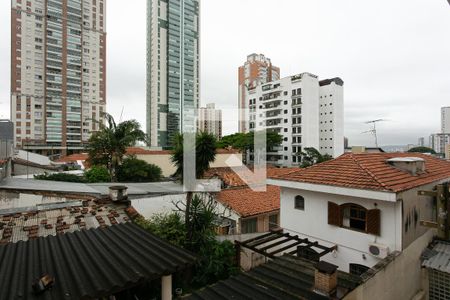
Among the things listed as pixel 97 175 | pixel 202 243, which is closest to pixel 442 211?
pixel 202 243

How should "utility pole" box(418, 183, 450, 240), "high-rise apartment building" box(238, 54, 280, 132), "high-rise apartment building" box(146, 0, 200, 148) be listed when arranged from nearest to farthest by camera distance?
"utility pole" box(418, 183, 450, 240)
"high-rise apartment building" box(146, 0, 200, 148)
"high-rise apartment building" box(238, 54, 280, 132)

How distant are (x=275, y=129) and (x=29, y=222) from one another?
5847cm

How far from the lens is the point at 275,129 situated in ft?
203

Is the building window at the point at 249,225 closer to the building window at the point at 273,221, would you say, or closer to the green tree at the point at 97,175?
the building window at the point at 273,221

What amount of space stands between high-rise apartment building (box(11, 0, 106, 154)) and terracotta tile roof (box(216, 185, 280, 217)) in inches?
1998

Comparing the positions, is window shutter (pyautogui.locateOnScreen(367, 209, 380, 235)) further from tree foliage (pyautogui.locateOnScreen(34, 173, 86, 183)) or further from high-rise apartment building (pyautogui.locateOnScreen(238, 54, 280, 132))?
high-rise apartment building (pyautogui.locateOnScreen(238, 54, 280, 132))

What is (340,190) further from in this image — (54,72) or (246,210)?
(54,72)

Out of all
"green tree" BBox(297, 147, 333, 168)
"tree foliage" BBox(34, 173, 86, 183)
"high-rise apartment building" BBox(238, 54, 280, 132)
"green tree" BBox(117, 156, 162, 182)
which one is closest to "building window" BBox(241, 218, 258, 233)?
"tree foliage" BBox(34, 173, 86, 183)

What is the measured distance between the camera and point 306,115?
5647 centimetres

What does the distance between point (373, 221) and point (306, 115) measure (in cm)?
5142

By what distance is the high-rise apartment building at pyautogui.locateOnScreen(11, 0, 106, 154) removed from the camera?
5591cm

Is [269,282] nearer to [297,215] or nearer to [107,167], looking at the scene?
[297,215]

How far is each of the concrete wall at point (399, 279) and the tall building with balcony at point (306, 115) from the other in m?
48.3

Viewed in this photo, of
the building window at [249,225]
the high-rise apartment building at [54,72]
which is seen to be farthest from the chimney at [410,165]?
the high-rise apartment building at [54,72]
